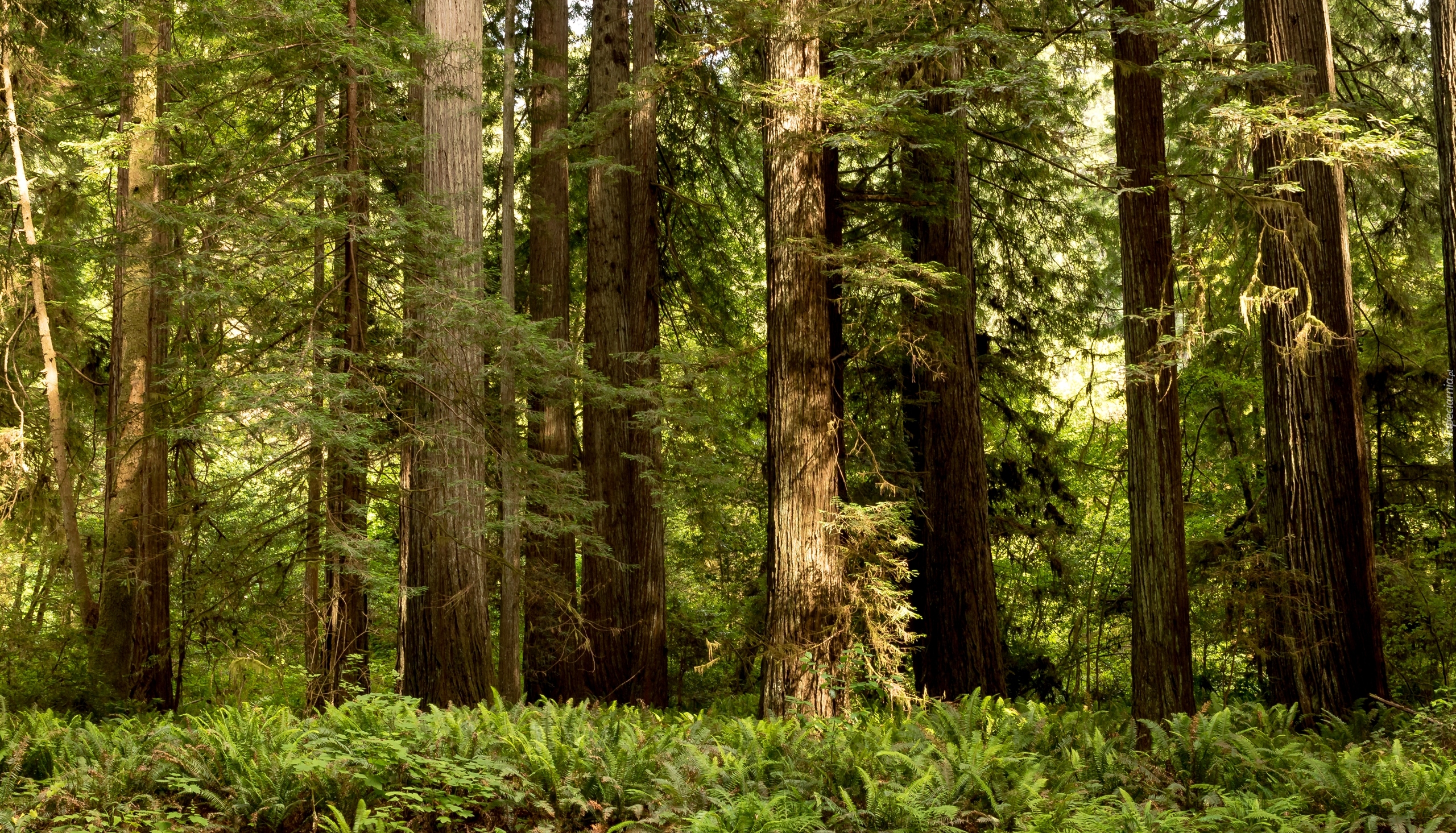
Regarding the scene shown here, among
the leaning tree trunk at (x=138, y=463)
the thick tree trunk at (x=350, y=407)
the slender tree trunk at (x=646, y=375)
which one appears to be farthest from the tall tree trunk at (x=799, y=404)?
the leaning tree trunk at (x=138, y=463)

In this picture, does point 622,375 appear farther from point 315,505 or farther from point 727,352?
point 315,505

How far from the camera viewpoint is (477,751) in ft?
18.4

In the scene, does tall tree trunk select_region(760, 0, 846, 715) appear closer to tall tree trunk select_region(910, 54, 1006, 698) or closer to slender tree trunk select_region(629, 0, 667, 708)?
tall tree trunk select_region(910, 54, 1006, 698)

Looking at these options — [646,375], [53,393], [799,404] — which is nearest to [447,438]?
[799,404]

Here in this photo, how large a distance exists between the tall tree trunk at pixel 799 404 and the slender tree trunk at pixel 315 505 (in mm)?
3492

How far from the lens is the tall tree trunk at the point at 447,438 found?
8336mm

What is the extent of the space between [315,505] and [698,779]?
190 inches

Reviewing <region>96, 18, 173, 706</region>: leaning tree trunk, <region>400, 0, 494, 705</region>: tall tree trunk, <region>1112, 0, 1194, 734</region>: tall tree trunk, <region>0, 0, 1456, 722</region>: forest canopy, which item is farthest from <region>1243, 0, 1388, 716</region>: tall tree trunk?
<region>96, 18, 173, 706</region>: leaning tree trunk

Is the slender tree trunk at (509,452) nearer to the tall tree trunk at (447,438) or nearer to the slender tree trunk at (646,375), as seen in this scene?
the tall tree trunk at (447,438)

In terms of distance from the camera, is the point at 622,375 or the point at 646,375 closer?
the point at 622,375

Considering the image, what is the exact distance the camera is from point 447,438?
333 inches

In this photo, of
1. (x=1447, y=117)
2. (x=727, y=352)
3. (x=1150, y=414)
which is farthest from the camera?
(x=727, y=352)

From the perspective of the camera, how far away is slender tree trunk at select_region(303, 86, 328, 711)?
24.5 feet

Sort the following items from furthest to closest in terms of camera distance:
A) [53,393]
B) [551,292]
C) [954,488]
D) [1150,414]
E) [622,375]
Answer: [551,292] → [622,375] → [53,393] → [954,488] → [1150,414]
